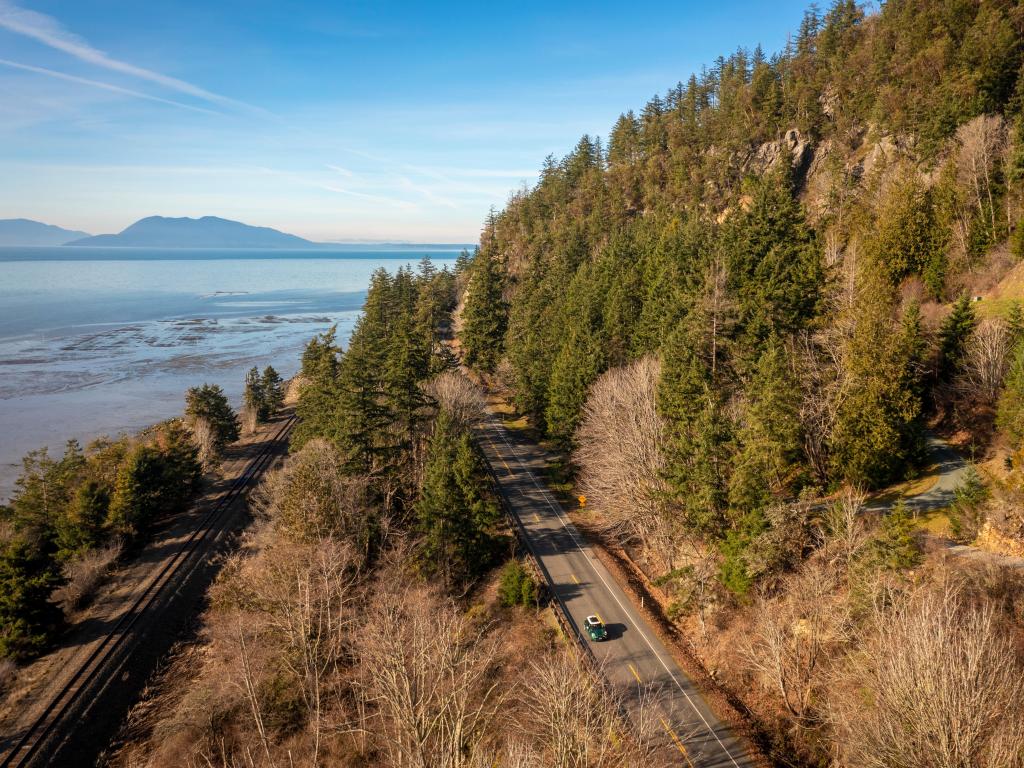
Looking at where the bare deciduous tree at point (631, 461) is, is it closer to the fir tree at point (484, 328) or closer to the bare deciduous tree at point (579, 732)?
the bare deciduous tree at point (579, 732)

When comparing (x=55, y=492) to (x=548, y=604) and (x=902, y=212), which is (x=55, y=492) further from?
(x=902, y=212)

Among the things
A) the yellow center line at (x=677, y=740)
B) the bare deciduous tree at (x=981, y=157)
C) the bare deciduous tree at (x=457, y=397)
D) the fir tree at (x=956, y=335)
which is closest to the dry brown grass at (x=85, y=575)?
the bare deciduous tree at (x=457, y=397)

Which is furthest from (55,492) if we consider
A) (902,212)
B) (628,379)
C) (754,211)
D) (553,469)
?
(902,212)

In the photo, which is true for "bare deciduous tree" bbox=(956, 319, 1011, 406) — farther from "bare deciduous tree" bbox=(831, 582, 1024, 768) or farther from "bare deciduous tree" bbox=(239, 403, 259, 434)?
"bare deciduous tree" bbox=(239, 403, 259, 434)

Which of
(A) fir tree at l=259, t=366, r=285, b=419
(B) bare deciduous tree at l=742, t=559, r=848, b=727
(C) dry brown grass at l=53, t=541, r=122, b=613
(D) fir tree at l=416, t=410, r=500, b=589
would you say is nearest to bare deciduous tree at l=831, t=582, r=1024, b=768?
(B) bare deciduous tree at l=742, t=559, r=848, b=727

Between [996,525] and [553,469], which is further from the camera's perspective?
[553,469]

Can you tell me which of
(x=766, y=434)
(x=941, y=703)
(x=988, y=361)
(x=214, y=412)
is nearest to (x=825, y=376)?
(x=766, y=434)

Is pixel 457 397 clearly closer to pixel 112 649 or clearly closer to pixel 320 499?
pixel 320 499
